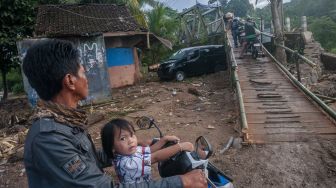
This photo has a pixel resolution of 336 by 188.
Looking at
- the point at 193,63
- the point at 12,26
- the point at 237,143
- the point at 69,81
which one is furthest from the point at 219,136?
the point at 12,26

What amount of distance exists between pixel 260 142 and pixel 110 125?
411cm

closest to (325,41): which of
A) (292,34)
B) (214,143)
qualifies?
(292,34)

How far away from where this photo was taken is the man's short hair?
5.45 ft

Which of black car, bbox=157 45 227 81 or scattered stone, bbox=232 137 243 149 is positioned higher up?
black car, bbox=157 45 227 81

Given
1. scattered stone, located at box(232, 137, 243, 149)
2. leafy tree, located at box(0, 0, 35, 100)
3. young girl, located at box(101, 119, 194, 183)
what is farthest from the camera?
leafy tree, located at box(0, 0, 35, 100)

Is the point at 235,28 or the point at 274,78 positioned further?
the point at 235,28

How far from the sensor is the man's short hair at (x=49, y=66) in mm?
1661

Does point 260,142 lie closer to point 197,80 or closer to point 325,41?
point 197,80

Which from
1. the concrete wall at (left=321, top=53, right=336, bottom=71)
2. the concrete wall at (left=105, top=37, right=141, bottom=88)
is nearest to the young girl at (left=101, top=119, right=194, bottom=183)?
the concrete wall at (left=105, top=37, right=141, bottom=88)

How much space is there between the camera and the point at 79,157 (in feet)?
5.16

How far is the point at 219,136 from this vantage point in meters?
7.27

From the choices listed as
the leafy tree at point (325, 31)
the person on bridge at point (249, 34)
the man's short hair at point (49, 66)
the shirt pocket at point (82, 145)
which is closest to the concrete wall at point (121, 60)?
the person on bridge at point (249, 34)

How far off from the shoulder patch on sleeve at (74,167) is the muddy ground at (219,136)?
3.57 m

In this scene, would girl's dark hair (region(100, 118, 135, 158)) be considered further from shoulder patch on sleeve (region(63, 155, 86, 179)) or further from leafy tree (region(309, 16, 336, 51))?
leafy tree (region(309, 16, 336, 51))
